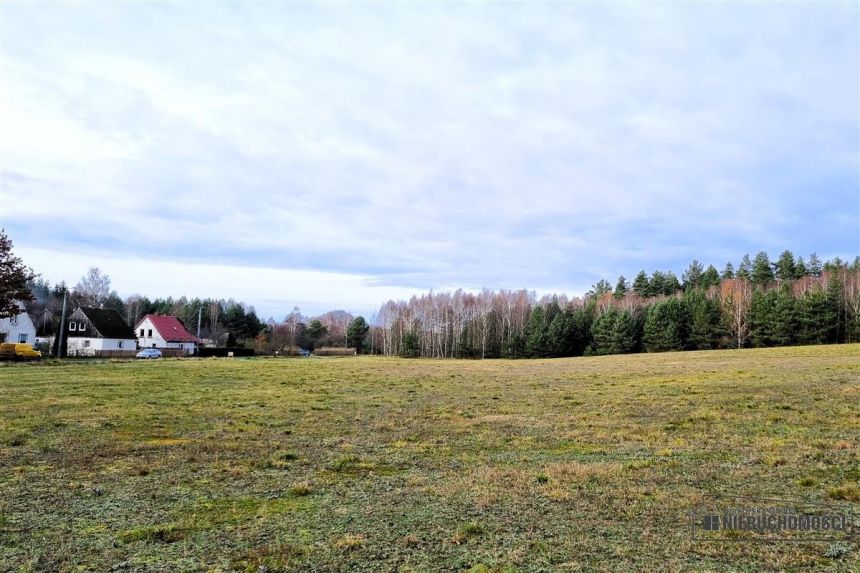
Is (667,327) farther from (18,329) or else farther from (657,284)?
(18,329)

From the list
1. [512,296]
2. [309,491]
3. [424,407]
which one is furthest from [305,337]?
[309,491]

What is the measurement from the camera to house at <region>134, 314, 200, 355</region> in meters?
77.1

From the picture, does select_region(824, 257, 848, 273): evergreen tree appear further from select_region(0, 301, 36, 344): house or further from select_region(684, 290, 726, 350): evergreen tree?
select_region(0, 301, 36, 344): house

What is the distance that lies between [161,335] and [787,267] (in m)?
105

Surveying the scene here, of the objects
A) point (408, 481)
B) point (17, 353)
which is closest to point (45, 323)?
point (17, 353)

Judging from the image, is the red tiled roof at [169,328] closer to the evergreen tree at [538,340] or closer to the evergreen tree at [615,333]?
the evergreen tree at [538,340]

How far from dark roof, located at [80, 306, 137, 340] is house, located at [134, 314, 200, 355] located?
4.44 metres

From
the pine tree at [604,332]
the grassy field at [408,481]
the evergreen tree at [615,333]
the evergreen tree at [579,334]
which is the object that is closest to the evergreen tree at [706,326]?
the evergreen tree at [615,333]

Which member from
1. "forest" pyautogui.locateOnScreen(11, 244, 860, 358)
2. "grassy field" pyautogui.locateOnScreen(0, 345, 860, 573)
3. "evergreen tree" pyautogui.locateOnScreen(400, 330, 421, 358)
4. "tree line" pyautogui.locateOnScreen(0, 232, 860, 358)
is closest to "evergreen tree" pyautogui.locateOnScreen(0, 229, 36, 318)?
"tree line" pyautogui.locateOnScreen(0, 232, 860, 358)

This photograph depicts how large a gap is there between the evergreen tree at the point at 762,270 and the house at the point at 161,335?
315 ft

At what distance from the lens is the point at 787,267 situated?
94.9 metres

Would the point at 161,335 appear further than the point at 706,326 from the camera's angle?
Yes

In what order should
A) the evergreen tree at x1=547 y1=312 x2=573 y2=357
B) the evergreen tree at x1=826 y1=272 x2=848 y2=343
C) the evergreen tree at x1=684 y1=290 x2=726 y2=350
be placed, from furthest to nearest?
the evergreen tree at x1=547 y1=312 x2=573 y2=357 < the evergreen tree at x1=684 y1=290 x2=726 y2=350 < the evergreen tree at x1=826 y1=272 x2=848 y2=343

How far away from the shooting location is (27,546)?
5.43 m
